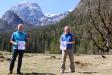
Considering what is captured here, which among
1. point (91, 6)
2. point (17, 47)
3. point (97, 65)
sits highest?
point (91, 6)

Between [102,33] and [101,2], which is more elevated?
[101,2]

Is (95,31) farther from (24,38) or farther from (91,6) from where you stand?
(24,38)

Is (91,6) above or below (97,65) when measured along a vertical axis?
above

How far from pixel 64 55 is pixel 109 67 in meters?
4.48

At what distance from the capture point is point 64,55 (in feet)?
75.8

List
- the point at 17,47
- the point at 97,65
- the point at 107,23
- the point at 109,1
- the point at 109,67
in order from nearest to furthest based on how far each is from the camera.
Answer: the point at 17,47
the point at 109,67
the point at 97,65
the point at 109,1
the point at 107,23

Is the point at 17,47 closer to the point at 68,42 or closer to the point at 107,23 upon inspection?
the point at 68,42

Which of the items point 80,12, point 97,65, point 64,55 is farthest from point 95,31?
point 64,55

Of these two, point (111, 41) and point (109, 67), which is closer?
point (109, 67)

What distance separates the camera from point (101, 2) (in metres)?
40.9

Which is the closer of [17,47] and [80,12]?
[17,47]

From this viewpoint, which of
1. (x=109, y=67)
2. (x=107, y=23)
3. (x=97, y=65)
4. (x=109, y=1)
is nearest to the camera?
(x=109, y=67)

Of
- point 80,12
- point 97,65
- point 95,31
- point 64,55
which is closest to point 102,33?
point 95,31

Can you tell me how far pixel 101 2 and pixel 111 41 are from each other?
5.87 metres
